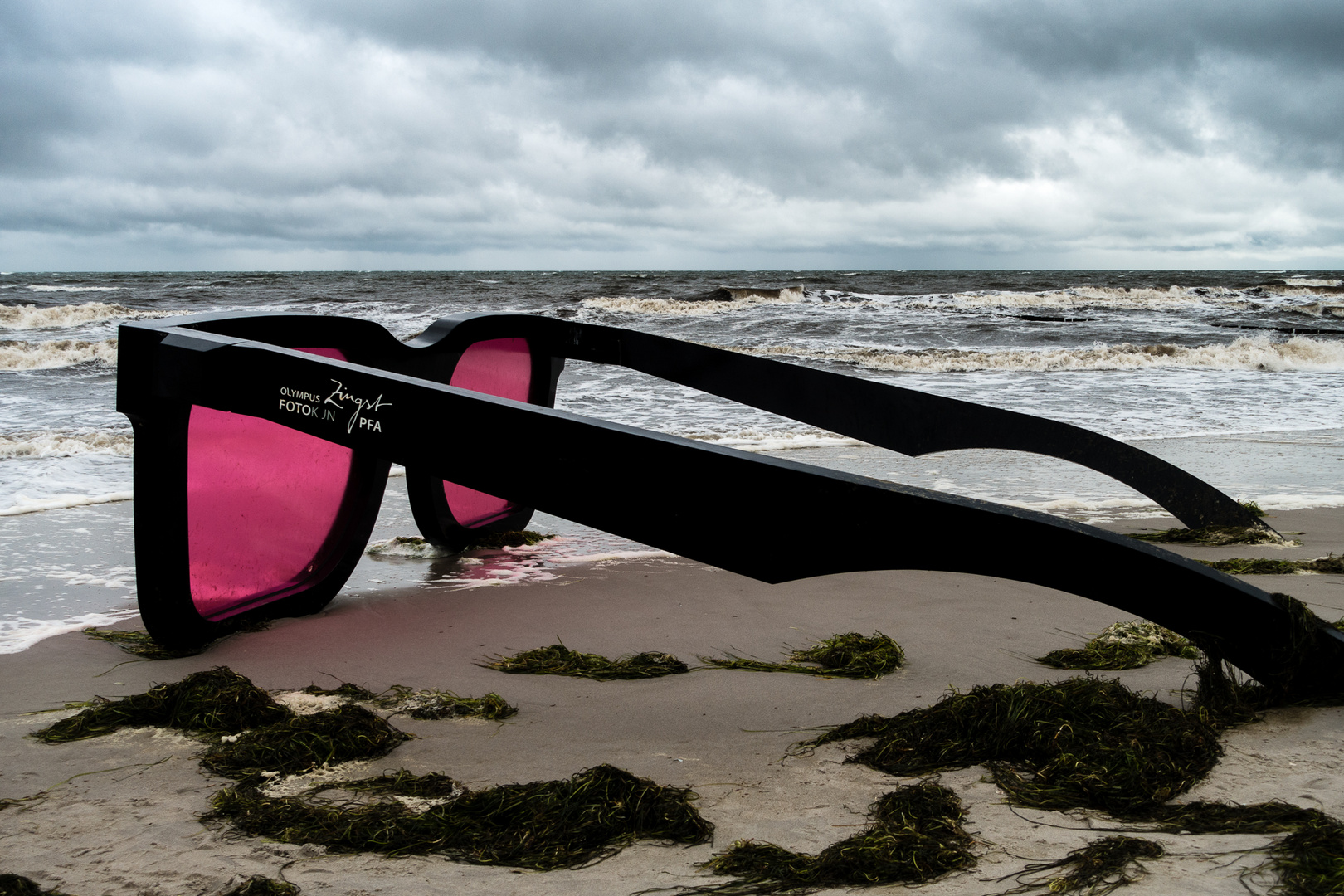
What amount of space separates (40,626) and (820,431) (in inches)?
215

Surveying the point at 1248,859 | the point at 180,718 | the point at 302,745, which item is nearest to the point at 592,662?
the point at 302,745

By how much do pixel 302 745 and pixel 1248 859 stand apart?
1.53m

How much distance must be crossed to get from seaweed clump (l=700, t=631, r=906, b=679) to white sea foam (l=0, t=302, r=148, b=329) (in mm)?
21656

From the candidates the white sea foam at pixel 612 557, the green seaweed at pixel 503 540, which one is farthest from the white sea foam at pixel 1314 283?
the green seaweed at pixel 503 540

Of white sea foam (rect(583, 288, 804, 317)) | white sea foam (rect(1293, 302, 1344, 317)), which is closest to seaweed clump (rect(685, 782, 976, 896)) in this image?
white sea foam (rect(583, 288, 804, 317))

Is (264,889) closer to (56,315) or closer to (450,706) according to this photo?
(450,706)

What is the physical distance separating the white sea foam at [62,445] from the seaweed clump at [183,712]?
4261 mm

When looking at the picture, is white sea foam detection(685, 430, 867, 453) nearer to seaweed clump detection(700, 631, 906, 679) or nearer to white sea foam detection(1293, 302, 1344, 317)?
seaweed clump detection(700, 631, 906, 679)

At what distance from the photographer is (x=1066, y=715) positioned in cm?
165

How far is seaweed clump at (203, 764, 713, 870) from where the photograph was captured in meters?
1.32

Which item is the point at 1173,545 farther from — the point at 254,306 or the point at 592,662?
the point at 254,306

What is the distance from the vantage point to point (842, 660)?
86.1 inches

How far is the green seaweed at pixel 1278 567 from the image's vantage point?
3086mm

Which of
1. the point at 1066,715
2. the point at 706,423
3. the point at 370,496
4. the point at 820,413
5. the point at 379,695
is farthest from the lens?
the point at 706,423
